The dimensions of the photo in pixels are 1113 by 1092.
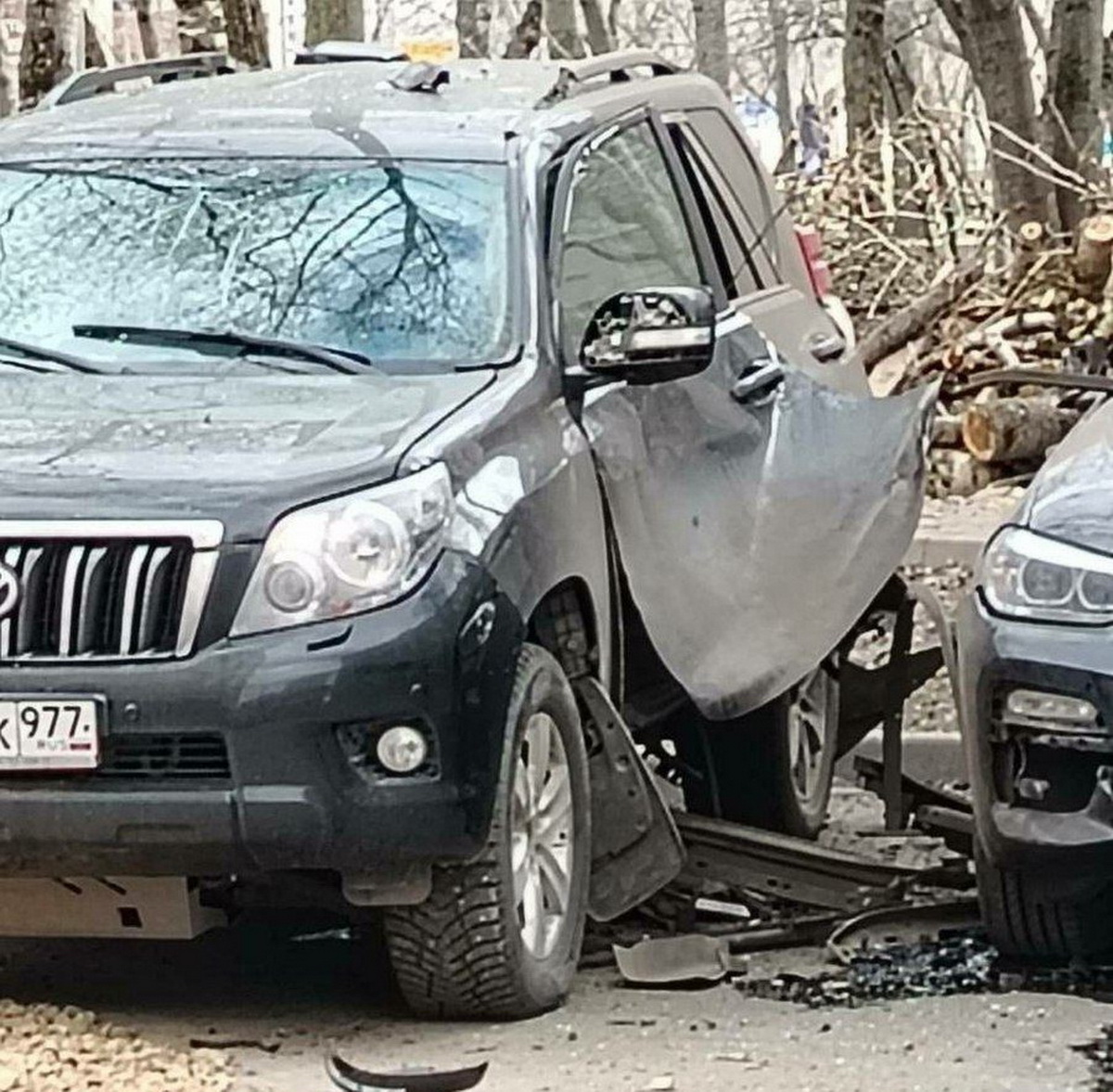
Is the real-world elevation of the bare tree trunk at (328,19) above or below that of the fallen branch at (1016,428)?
above

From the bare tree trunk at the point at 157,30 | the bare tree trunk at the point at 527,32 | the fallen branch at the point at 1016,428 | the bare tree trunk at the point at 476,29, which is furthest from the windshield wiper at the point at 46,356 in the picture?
the bare tree trunk at the point at 476,29

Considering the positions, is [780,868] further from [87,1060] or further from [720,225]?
[87,1060]

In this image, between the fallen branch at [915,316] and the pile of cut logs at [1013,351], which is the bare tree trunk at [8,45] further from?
the pile of cut logs at [1013,351]

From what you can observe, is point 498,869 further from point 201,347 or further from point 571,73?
point 571,73

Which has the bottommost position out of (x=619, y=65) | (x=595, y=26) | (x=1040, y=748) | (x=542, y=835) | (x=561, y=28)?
(x=595, y=26)

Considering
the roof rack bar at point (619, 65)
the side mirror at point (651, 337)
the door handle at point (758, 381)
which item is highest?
the roof rack bar at point (619, 65)

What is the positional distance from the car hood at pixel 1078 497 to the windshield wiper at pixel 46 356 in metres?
2.06

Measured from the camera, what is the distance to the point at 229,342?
6.21 meters

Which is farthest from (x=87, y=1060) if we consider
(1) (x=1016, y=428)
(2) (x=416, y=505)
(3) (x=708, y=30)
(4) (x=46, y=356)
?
(3) (x=708, y=30)

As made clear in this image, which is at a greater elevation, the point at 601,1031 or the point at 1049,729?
the point at 1049,729

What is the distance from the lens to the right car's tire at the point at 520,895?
5539mm

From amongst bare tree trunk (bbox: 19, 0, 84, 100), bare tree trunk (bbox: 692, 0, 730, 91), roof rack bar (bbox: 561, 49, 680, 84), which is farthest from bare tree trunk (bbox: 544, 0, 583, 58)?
roof rack bar (bbox: 561, 49, 680, 84)

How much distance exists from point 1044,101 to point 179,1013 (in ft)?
49.4

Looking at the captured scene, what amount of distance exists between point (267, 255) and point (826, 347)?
2217mm
